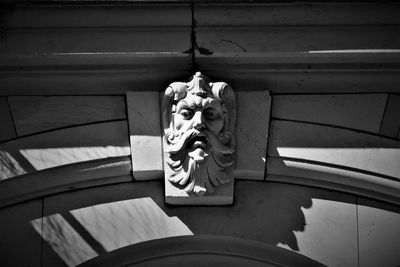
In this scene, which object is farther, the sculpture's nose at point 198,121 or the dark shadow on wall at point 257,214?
the dark shadow on wall at point 257,214

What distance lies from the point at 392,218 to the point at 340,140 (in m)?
0.57

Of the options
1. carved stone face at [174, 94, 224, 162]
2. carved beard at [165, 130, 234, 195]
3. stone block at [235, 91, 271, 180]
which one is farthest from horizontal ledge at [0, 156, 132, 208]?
stone block at [235, 91, 271, 180]

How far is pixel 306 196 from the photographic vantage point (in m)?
4.71

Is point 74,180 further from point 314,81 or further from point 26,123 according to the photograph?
point 314,81

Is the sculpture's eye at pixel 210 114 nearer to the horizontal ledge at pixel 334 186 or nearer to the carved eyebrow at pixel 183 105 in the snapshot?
the carved eyebrow at pixel 183 105

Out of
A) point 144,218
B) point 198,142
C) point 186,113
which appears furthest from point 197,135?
point 144,218

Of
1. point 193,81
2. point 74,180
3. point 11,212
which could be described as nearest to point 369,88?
point 193,81

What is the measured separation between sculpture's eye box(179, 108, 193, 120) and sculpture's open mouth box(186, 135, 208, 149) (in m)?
0.13

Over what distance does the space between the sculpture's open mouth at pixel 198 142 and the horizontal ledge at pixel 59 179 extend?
453 mm

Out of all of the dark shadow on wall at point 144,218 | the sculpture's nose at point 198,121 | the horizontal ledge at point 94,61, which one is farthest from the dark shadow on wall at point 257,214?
the horizontal ledge at point 94,61

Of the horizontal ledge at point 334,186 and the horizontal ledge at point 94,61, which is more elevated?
the horizontal ledge at point 94,61

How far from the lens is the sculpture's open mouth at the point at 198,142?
→ 4461mm

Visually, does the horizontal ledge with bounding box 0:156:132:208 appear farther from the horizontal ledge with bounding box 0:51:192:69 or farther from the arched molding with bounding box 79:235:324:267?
the horizontal ledge with bounding box 0:51:192:69

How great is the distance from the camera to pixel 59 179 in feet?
15.4
